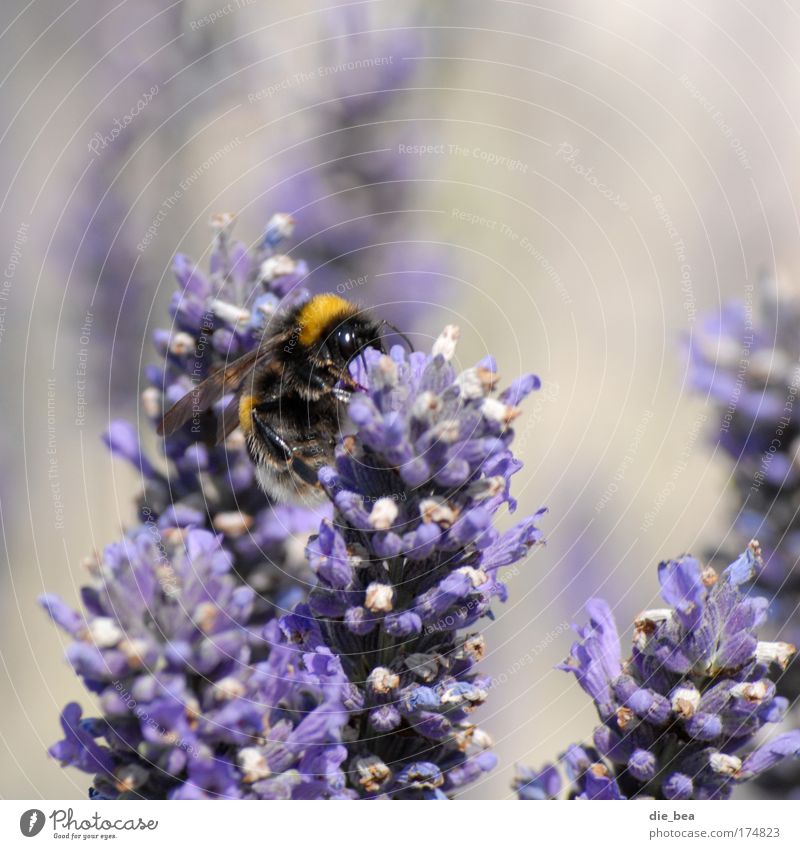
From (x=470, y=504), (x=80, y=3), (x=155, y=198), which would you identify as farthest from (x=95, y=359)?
(x=470, y=504)

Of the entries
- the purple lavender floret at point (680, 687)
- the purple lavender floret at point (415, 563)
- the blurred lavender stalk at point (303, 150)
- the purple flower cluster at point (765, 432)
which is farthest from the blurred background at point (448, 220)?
the purple lavender floret at point (415, 563)

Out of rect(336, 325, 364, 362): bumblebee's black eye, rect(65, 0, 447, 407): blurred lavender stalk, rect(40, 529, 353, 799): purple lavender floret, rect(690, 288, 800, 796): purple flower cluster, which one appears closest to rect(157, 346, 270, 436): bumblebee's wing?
rect(336, 325, 364, 362): bumblebee's black eye

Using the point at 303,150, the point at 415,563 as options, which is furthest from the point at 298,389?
the point at 303,150

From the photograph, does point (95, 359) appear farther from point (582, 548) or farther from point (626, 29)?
point (626, 29)

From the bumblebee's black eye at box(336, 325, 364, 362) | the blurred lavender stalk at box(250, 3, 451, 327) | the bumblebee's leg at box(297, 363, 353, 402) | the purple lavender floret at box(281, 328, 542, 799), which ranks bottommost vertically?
the purple lavender floret at box(281, 328, 542, 799)

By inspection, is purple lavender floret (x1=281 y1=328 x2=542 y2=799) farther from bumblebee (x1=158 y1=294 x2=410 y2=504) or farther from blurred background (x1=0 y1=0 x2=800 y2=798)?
blurred background (x1=0 y1=0 x2=800 y2=798)

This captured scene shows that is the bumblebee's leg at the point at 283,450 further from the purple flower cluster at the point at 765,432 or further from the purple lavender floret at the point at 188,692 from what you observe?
the purple flower cluster at the point at 765,432

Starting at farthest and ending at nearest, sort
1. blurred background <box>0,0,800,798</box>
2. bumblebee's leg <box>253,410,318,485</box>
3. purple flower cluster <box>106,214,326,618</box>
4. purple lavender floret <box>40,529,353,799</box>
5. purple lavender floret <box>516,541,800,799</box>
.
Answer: blurred background <box>0,0,800,798</box>
bumblebee's leg <box>253,410,318,485</box>
purple flower cluster <box>106,214,326,618</box>
purple lavender floret <box>516,541,800,799</box>
purple lavender floret <box>40,529,353,799</box>
